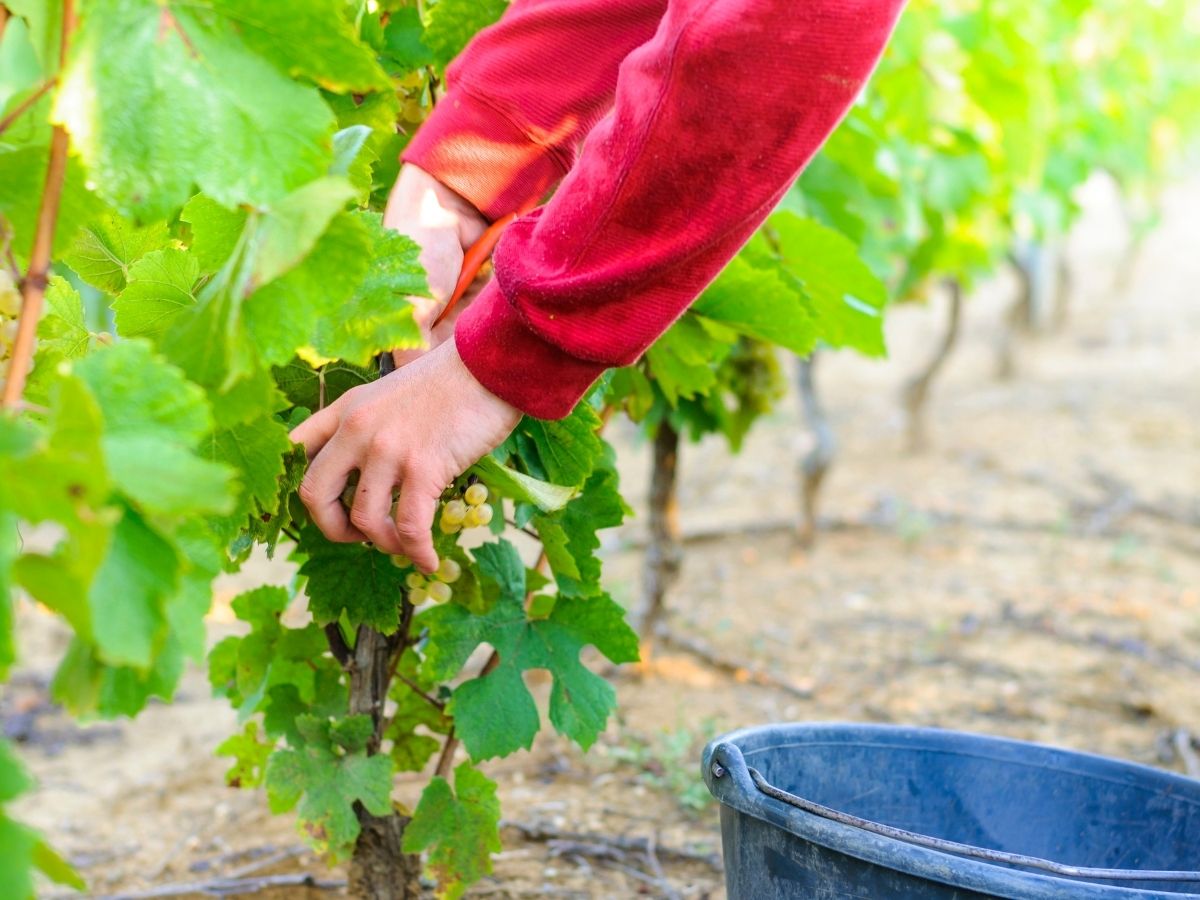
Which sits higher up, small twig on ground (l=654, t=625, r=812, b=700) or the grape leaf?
the grape leaf

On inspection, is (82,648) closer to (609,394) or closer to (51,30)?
(51,30)

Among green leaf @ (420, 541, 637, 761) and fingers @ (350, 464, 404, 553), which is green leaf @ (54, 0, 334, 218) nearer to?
fingers @ (350, 464, 404, 553)

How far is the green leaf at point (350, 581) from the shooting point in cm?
126

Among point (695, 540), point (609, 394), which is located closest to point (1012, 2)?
point (695, 540)

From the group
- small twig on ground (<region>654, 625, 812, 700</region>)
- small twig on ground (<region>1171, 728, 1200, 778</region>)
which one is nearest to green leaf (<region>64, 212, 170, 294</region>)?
small twig on ground (<region>1171, 728, 1200, 778</region>)

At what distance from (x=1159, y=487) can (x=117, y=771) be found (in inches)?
196

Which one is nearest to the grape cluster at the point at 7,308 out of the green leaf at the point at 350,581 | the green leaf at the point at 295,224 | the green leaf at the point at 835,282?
the green leaf at the point at 295,224

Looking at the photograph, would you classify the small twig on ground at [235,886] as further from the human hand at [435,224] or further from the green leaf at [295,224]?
the green leaf at [295,224]

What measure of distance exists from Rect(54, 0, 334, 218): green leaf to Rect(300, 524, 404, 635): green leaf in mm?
624

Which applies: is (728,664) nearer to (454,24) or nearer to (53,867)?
(454,24)

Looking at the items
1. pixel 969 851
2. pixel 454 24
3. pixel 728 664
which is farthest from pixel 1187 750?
pixel 454 24

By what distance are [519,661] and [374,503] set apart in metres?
0.47

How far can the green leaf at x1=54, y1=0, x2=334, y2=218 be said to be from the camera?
0.67 metres

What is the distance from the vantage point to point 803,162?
3.26 feet
